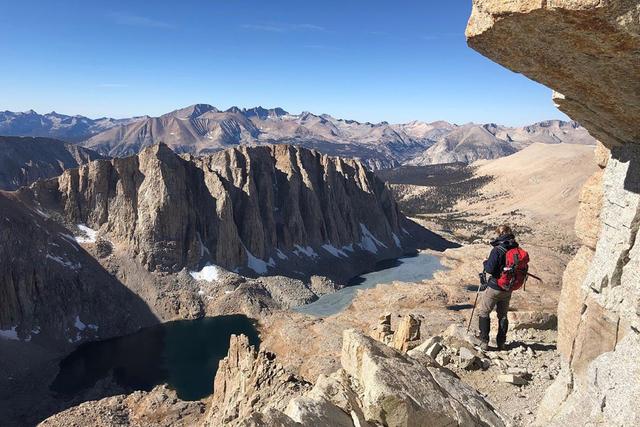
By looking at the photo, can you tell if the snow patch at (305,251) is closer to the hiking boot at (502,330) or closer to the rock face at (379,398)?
the hiking boot at (502,330)

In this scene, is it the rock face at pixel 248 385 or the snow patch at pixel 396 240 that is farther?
the snow patch at pixel 396 240

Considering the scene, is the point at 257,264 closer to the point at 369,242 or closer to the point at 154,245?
the point at 154,245

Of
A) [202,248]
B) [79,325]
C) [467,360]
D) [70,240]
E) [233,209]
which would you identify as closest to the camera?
[467,360]

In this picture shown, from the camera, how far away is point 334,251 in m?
111

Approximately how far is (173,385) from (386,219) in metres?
92.6

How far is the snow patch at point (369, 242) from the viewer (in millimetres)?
121562

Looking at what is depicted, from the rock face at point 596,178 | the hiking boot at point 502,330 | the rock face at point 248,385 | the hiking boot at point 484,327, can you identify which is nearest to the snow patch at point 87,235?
the rock face at point 248,385

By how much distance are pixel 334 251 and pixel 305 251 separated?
958 centimetres

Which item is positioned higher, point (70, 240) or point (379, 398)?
point (379, 398)

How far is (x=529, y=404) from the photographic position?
13758mm

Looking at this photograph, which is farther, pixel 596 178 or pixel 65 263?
pixel 65 263

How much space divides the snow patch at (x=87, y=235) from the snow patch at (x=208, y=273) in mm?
19762

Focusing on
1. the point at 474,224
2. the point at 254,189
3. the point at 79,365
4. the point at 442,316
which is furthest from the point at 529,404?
the point at 474,224

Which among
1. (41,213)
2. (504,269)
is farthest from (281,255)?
(504,269)
